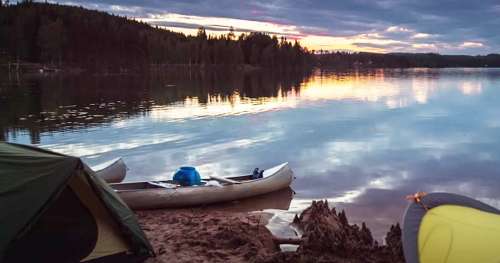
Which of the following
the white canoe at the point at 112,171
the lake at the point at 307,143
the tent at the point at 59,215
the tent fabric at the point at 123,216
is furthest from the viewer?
the lake at the point at 307,143

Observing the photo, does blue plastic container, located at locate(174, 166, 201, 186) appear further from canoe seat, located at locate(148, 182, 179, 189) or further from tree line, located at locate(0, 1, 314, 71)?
tree line, located at locate(0, 1, 314, 71)

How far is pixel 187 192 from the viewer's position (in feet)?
40.9

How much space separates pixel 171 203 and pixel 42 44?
116 m

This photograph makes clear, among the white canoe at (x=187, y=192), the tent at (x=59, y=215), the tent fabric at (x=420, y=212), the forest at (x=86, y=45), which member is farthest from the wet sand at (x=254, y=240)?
the forest at (x=86, y=45)

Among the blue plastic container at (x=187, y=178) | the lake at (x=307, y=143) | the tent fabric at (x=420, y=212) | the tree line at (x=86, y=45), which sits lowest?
the lake at (x=307, y=143)

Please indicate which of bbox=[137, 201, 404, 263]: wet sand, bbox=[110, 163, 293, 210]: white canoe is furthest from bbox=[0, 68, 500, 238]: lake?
bbox=[137, 201, 404, 263]: wet sand

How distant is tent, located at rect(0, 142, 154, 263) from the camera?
715cm

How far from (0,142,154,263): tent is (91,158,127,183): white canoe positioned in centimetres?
607

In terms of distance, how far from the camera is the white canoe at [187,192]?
1198cm

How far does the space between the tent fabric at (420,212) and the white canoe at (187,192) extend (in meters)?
6.68

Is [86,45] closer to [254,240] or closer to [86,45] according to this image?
[86,45]

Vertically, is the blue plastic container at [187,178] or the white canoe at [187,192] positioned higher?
the blue plastic container at [187,178]

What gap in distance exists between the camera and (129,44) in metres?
141

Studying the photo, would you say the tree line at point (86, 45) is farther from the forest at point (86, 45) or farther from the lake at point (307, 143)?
the lake at point (307, 143)
